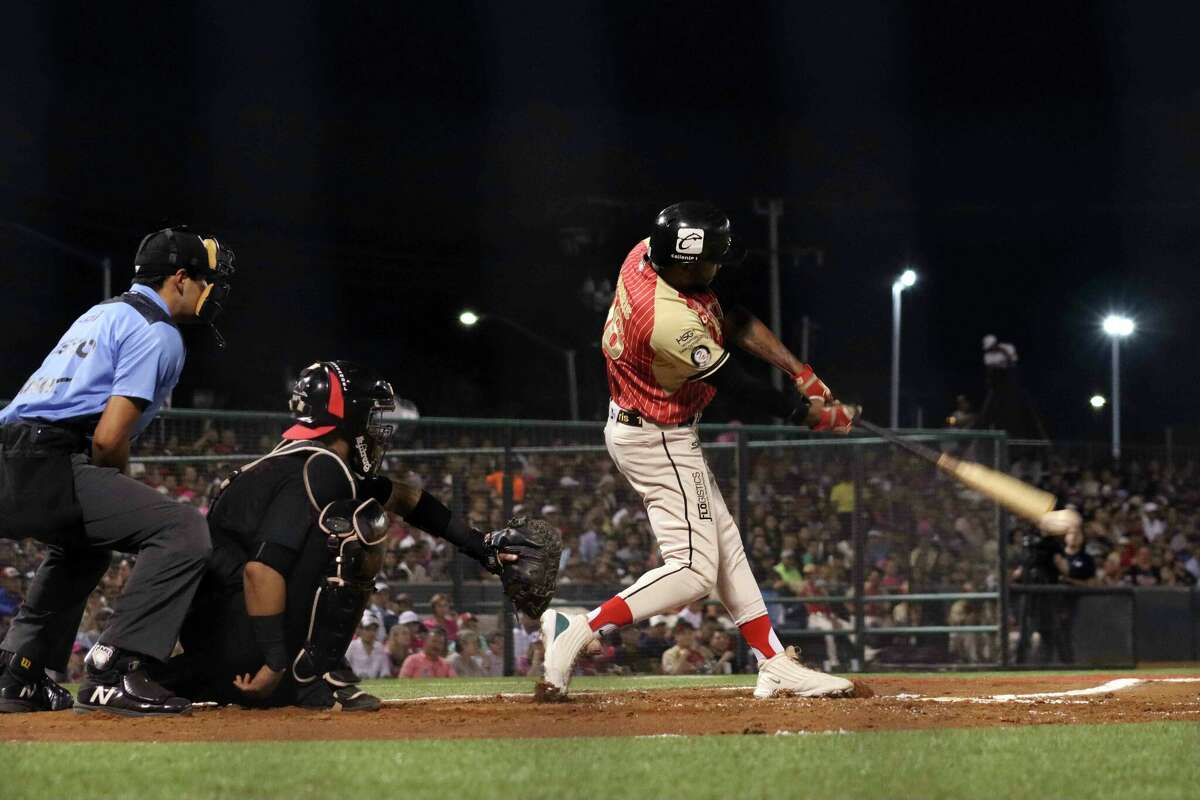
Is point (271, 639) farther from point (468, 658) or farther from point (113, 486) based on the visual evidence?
point (468, 658)

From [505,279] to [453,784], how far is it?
4080 centimetres

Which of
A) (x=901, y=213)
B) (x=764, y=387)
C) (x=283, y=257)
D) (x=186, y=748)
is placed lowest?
(x=186, y=748)

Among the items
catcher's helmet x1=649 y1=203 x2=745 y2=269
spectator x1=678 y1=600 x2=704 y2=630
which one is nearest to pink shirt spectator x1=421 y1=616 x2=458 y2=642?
spectator x1=678 y1=600 x2=704 y2=630

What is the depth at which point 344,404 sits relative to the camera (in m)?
5.92

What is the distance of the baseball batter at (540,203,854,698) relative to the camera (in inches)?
250

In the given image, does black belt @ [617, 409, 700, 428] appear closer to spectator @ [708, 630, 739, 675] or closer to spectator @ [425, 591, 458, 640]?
spectator @ [425, 591, 458, 640]

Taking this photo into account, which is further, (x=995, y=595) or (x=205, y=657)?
(x=995, y=595)

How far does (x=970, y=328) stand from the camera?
5247 centimetres

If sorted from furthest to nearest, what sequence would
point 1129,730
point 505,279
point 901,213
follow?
point 505,279 → point 901,213 → point 1129,730

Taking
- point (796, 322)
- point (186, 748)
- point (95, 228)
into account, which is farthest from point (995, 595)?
point (796, 322)

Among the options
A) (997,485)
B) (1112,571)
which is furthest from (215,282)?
(1112,571)

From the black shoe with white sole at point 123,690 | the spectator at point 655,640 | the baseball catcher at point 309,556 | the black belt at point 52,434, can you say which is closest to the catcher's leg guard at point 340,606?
the baseball catcher at point 309,556

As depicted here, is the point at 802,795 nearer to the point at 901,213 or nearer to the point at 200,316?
the point at 200,316

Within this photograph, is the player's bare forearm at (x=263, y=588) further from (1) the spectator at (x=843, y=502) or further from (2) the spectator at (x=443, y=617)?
(1) the spectator at (x=843, y=502)
